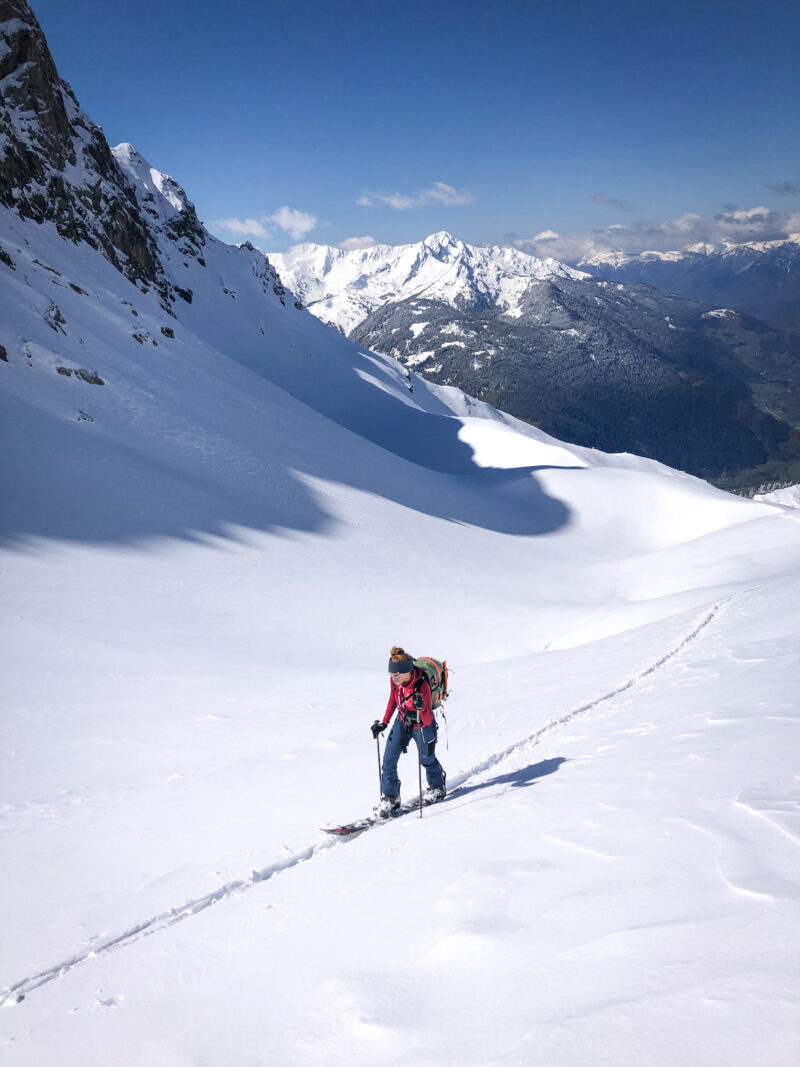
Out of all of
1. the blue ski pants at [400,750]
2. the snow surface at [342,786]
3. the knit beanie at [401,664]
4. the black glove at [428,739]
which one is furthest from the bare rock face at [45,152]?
the black glove at [428,739]

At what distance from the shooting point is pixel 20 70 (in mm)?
48531

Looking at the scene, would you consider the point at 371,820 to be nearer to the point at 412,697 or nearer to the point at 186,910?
the point at 412,697

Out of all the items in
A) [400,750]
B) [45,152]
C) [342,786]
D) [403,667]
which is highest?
[45,152]

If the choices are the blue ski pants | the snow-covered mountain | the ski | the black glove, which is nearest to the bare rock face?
the snow-covered mountain

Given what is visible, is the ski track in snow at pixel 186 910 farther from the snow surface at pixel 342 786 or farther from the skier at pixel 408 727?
the skier at pixel 408 727

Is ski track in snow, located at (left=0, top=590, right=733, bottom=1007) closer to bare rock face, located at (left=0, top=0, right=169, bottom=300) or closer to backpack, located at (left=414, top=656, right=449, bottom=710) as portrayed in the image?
backpack, located at (left=414, top=656, right=449, bottom=710)

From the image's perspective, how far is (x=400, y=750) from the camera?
736cm

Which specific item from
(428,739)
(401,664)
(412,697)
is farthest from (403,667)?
(428,739)

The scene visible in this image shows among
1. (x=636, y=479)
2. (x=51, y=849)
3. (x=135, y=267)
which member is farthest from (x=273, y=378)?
(x=51, y=849)

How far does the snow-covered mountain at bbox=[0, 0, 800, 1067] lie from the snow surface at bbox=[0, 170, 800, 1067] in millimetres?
34

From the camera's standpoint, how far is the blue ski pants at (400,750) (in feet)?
24.0

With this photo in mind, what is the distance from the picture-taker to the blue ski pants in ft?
24.0

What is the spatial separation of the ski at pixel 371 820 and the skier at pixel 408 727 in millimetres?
62

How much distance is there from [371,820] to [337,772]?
1.94 meters
